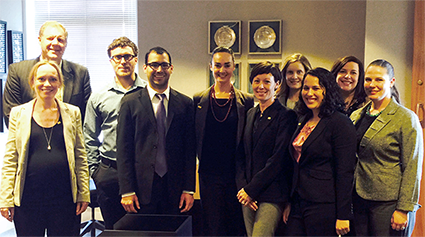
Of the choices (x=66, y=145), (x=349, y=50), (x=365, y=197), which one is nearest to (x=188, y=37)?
(x=349, y=50)

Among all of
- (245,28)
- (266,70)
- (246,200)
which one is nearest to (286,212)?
(246,200)

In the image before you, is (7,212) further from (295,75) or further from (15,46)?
(15,46)

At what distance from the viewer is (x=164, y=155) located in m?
2.35

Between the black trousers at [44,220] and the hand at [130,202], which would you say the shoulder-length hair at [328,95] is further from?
the black trousers at [44,220]

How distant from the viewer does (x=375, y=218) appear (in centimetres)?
202

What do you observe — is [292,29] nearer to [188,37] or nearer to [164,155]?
[188,37]

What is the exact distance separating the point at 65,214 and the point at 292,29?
3003mm

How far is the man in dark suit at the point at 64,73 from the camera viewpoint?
8.57ft

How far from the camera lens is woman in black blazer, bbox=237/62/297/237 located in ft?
7.04

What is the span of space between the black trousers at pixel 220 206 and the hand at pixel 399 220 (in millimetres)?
904

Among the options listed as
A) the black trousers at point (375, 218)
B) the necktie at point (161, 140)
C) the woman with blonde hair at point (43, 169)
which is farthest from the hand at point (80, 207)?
the black trousers at point (375, 218)

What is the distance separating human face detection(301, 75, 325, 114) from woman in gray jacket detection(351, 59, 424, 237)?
293 millimetres

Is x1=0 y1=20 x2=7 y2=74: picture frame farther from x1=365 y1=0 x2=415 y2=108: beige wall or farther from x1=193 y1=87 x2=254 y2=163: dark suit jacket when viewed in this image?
x1=365 y1=0 x2=415 y2=108: beige wall

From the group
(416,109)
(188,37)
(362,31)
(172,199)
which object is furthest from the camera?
(188,37)
